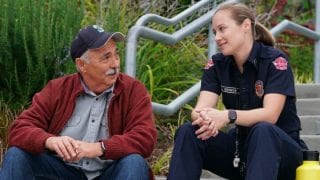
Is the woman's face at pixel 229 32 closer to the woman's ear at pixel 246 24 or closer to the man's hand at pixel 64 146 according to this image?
the woman's ear at pixel 246 24

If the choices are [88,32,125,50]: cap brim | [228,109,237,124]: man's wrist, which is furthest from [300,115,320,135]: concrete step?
[88,32,125,50]: cap brim

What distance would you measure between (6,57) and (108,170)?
65.4 inches

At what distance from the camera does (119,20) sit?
20.3 feet

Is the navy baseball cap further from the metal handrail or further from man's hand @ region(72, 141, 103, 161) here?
the metal handrail

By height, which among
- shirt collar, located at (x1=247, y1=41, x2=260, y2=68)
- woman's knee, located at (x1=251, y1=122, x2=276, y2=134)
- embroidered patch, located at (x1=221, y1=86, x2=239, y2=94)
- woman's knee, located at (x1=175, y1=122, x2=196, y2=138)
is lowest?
woman's knee, located at (x1=175, y1=122, x2=196, y2=138)

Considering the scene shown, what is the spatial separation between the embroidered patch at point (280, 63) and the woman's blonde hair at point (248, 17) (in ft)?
0.69

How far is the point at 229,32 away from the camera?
4.41 m

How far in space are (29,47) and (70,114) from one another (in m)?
1.43

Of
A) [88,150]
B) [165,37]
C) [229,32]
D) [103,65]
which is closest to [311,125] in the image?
[165,37]

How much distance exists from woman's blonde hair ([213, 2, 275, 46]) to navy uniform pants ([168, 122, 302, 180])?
543 millimetres

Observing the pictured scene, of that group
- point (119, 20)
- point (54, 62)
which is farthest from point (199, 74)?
point (54, 62)

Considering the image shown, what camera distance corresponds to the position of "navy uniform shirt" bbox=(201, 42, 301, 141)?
14.2 feet

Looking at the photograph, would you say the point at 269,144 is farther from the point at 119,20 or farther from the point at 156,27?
the point at 156,27

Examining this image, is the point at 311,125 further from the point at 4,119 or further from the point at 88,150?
the point at 88,150
